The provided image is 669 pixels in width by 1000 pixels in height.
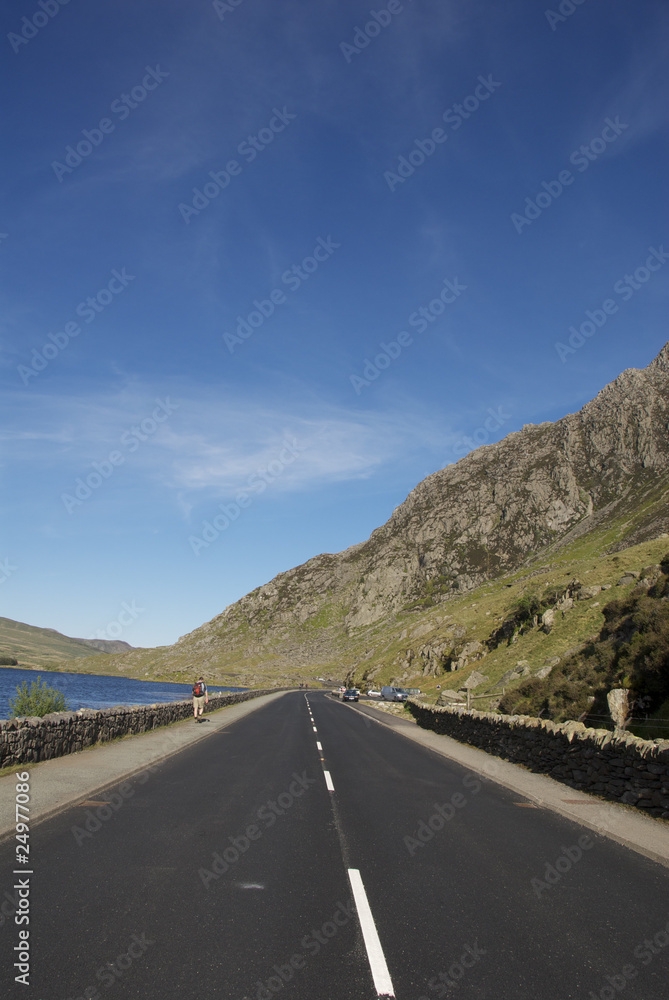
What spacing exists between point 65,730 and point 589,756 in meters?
12.6

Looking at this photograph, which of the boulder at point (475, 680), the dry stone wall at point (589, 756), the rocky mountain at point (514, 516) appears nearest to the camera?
the dry stone wall at point (589, 756)

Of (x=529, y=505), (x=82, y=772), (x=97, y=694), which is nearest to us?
(x=82, y=772)

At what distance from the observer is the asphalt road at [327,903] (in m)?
4.45

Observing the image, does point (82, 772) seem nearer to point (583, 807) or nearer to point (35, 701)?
point (35, 701)

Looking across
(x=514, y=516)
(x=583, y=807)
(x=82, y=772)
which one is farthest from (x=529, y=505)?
(x=82, y=772)

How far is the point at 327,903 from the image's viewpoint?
5961 millimetres

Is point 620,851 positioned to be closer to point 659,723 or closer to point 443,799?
point 443,799

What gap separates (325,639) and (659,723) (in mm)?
174827

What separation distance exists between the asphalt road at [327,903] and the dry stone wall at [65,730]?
327 cm

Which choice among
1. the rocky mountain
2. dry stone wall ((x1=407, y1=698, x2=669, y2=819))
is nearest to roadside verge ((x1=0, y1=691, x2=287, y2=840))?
dry stone wall ((x1=407, y1=698, x2=669, y2=819))

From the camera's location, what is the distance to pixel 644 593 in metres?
27.9

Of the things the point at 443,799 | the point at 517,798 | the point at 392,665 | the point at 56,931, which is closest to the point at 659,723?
the point at 517,798

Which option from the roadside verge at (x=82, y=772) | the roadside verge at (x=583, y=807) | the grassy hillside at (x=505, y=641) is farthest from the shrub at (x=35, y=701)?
the grassy hillside at (x=505, y=641)

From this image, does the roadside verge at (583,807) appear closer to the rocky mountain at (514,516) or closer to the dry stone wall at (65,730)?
the dry stone wall at (65,730)
